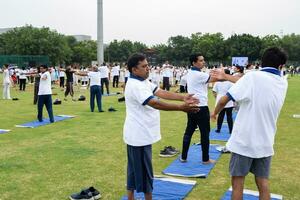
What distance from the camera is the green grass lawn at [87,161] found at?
5.40m

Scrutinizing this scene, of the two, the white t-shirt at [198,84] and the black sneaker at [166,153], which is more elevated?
the white t-shirt at [198,84]

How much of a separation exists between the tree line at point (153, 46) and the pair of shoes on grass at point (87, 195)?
4843 cm

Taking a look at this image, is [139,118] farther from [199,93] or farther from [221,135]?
[221,135]

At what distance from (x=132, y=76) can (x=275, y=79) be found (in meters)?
1.52

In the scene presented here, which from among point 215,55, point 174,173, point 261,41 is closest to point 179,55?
point 215,55

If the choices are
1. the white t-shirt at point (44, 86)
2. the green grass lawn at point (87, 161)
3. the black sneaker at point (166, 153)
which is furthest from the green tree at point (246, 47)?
the black sneaker at point (166, 153)

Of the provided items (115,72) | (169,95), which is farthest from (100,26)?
(169,95)

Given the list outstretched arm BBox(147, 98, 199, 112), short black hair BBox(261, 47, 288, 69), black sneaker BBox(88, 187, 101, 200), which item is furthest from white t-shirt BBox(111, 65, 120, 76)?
short black hair BBox(261, 47, 288, 69)

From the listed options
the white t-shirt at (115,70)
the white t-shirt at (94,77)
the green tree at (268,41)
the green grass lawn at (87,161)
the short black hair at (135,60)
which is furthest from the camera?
the green tree at (268,41)

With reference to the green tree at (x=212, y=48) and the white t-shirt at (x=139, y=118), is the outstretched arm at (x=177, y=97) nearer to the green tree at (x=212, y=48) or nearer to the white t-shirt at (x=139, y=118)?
the white t-shirt at (x=139, y=118)

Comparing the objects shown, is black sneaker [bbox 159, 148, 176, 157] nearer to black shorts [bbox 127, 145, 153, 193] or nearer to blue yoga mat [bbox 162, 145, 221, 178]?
blue yoga mat [bbox 162, 145, 221, 178]

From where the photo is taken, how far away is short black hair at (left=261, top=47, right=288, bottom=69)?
3680mm

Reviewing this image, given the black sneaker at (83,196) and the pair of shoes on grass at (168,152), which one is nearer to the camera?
the black sneaker at (83,196)

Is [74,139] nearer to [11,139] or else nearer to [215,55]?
[11,139]
